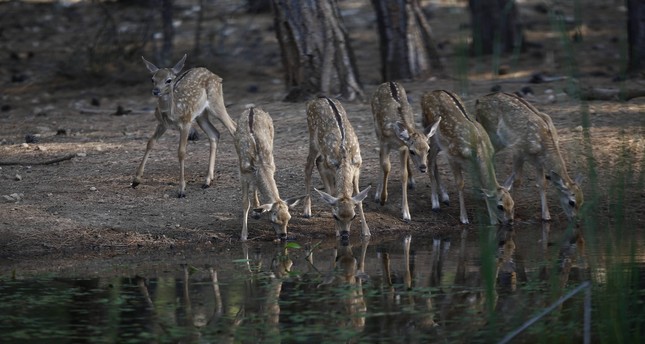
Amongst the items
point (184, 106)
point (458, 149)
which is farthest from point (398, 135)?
point (184, 106)

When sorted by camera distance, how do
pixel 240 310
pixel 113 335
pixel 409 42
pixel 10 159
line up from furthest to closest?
pixel 409 42
pixel 10 159
pixel 240 310
pixel 113 335

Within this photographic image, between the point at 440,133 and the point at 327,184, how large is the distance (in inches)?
53.8

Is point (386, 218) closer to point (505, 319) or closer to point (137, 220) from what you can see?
point (137, 220)

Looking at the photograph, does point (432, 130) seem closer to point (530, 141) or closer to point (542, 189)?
point (530, 141)

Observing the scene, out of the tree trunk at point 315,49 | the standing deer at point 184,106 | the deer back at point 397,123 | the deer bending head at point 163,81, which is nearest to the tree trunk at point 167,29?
the tree trunk at point 315,49

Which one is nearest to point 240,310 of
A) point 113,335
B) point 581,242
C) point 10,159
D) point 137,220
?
point 113,335

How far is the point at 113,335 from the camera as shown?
308 inches

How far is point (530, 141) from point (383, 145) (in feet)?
5.12

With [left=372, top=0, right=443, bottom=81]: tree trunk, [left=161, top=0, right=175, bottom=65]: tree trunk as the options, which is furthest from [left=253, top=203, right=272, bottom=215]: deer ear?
[left=161, top=0, right=175, bottom=65]: tree trunk

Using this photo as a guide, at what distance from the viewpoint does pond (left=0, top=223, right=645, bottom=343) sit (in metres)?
7.75

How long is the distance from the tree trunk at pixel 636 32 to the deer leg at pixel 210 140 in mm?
6786

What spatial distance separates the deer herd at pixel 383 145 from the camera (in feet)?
37.6

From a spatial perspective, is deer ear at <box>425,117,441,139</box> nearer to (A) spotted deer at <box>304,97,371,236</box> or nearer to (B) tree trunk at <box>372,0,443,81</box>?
(A) spotted deer at <box>304,97,371,236</box>

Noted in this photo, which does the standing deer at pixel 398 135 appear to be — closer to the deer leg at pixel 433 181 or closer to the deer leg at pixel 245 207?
the deer leg at pixel 433 181
